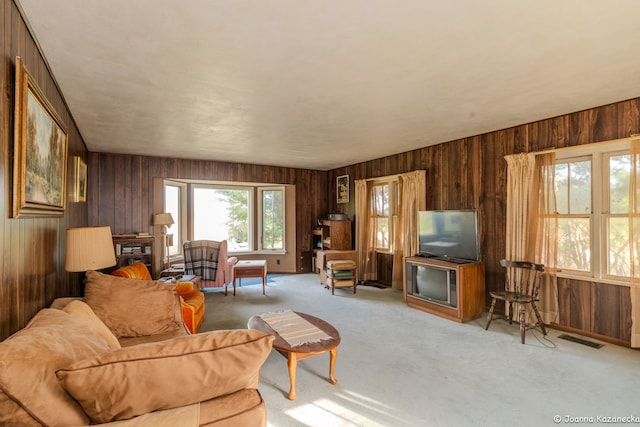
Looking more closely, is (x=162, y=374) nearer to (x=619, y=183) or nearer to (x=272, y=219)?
(x=619, y=183)

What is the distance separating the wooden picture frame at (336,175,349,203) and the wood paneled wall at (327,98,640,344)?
1.16 m

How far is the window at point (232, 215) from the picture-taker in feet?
20.7

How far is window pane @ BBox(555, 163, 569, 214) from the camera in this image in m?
3.44

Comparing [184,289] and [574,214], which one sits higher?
[574,214]

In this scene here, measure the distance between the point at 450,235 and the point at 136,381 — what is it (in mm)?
4072

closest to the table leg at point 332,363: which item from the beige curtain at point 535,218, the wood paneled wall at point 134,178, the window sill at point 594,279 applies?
the beige curtain at point 535,218

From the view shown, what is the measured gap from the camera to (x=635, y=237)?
9.48 feet

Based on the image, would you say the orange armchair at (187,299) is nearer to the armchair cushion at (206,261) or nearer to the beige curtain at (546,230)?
the armchair cushion at (206,261)

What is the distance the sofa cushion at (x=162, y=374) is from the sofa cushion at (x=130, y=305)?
143cm

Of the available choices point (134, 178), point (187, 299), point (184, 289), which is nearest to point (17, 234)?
point (187, 299)

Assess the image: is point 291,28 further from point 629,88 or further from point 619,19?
point 629,88

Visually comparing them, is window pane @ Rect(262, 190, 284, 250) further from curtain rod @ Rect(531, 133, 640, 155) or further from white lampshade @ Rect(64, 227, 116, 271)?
curtain rod @ Rect(531, 133, 640, 155)

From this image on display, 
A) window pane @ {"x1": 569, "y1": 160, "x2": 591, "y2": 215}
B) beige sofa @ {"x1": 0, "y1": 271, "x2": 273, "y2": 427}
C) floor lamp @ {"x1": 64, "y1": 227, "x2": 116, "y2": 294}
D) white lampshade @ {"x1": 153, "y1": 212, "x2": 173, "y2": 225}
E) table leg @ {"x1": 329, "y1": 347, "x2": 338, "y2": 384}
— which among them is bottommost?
table leg @ {"x1": 329, "y1": 347, "x2": 338, "y2": 384}

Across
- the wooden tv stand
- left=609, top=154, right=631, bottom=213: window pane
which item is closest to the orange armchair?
the wooden tv stand
